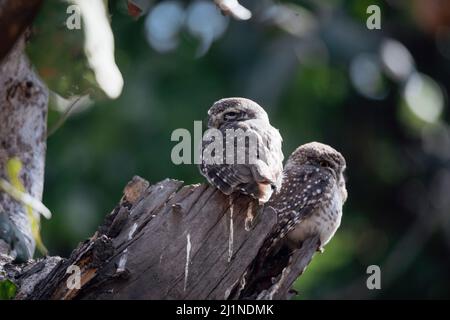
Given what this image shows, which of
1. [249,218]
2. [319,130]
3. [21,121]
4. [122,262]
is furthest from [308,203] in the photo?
[319,130]

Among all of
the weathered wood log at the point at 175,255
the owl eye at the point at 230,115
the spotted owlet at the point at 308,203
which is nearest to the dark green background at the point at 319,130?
the spotted owlet at the point at 308,203

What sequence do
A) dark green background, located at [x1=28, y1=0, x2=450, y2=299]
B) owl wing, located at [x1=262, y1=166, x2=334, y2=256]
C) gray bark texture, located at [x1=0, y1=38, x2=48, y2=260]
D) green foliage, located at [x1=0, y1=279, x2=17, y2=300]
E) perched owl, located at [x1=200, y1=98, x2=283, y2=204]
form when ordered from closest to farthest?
green foliage, located at [x1=0, y1=279, x2=17, y2=300] < perched owl, located at [x1=200, y1=98, x2=283, y2=204] < gray bark texture, located at [x1=0, y1=38, x2=48, y2=260] < owl wing, located at [x1=262, y1=166, x2=334, y2=256] < dark green background, located at [x1=28, y1=0, x2=450, y2=299]

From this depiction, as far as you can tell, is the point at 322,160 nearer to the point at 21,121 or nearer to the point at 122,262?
the point at 21,121

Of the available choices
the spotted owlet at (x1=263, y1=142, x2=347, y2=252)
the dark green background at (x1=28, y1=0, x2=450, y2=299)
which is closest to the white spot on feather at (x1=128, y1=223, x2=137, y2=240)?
the spotted owlet at (x1=263, y1=142, x2=347, y2=252)

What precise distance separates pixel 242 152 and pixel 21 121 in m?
1.35

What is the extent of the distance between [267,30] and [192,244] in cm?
867

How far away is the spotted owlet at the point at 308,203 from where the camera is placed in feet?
21.7

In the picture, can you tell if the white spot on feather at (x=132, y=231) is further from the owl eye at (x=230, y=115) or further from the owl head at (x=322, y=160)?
the owl head at (x=322, y=160)

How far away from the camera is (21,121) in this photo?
21.2 feet

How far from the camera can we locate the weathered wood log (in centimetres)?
534

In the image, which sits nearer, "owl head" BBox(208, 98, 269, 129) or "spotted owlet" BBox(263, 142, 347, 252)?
"spotted owlet" BBox(263, 142, 347, 252)

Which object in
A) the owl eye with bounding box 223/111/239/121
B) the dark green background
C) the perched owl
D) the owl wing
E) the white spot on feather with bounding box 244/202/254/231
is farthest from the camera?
the dark green background

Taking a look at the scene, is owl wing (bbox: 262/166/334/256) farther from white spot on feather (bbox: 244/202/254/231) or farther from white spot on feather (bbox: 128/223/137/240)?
white spot on feather (bbox: 128/223/137/240)

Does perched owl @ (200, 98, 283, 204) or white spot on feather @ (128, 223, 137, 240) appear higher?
perched owl @ (200, 98, 283, 204)
